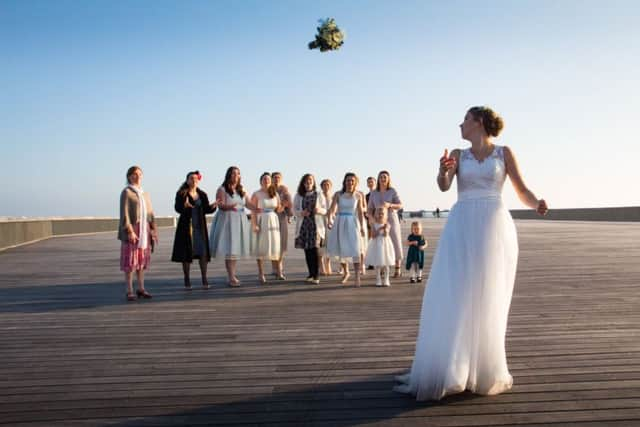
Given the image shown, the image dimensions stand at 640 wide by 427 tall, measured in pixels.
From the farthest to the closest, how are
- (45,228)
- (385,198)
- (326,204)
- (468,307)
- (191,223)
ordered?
(45,228) → (326,204) → (385,198) → (191,223) → (468,307)

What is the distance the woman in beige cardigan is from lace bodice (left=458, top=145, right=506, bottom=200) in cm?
539

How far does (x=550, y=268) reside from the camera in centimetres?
1185

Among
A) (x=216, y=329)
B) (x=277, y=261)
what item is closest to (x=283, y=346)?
(x=216, y=329)

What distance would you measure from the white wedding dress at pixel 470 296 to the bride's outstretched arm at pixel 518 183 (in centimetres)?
5

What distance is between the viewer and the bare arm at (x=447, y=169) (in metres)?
3.81

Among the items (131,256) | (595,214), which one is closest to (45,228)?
(131,256)

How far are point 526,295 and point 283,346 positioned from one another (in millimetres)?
4534

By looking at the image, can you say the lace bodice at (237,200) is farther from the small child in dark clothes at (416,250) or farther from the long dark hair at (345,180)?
the small child in dark clothes at (416,250)

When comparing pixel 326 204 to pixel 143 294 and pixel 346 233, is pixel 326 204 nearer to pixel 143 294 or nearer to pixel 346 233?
pixel 346 233

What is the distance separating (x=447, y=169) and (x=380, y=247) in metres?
5.73

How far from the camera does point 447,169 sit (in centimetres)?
383

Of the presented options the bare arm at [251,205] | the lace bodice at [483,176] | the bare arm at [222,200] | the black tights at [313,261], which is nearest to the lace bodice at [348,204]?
the black tights at [313,261]

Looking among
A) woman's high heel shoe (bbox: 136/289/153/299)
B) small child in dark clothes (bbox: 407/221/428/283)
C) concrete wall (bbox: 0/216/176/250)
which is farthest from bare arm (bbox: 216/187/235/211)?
concrete wall (bbox: 0/216/176/250)

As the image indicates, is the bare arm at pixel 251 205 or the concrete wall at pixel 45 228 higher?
the bare arm at pixel 251 205
